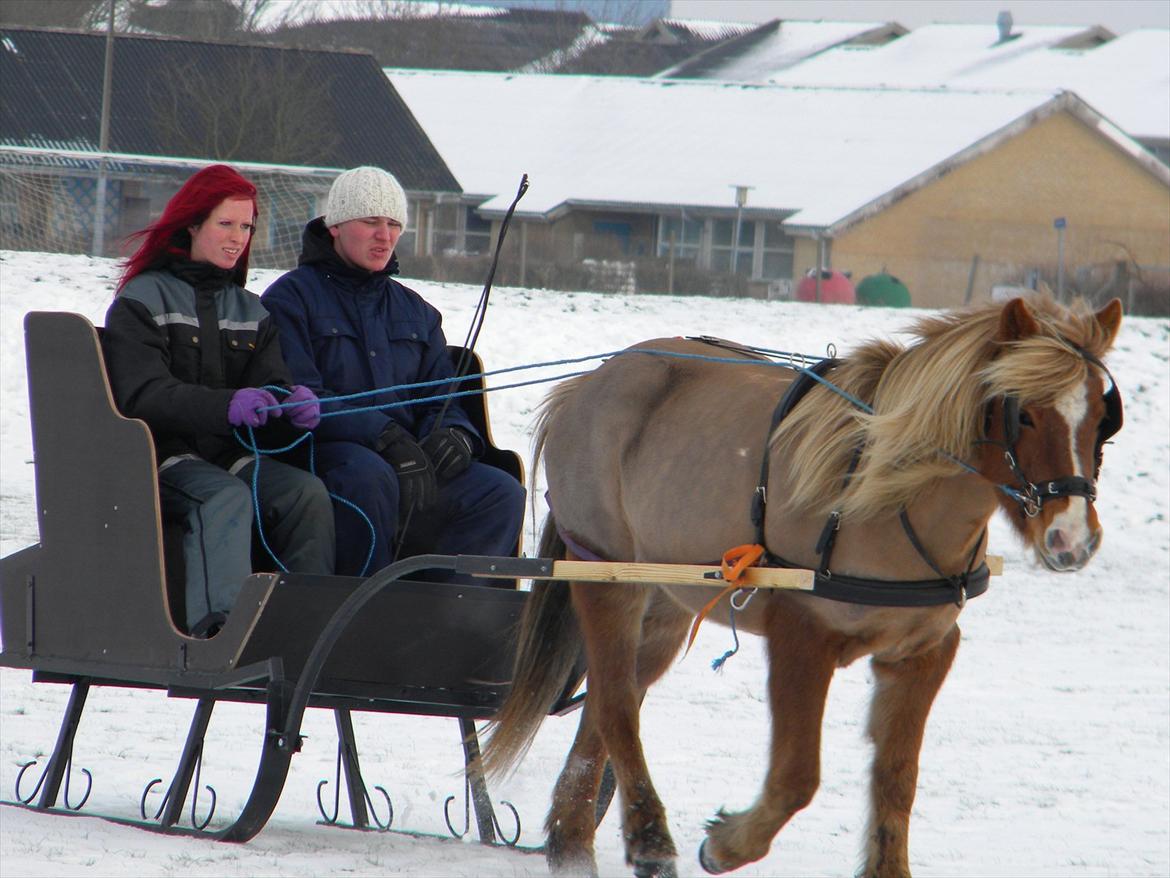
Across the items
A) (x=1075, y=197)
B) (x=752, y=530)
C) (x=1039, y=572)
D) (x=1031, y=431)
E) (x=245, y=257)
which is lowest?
(x=1039, y=572)

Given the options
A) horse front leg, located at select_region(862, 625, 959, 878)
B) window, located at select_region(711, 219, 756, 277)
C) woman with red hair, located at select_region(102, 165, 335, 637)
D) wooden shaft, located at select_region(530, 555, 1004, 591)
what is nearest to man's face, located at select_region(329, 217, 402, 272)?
woman with red hair, located at select_region(102, 165, 335, 637)

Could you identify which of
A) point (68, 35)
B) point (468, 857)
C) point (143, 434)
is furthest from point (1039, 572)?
point (68, 35)

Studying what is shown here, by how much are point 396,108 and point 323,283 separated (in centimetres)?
2226

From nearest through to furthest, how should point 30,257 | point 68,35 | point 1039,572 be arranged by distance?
point 1039,572 → point 30,257 → point 68,35

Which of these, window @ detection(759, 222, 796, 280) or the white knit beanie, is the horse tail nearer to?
the white knit beanie

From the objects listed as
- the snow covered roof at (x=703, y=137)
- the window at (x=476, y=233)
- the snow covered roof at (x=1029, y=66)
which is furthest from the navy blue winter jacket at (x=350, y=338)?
the snow covered roof at (x=1029, y=66)

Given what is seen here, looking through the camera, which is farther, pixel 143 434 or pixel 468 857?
pixel 468 857

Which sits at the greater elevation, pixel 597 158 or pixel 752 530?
pixel 597 158

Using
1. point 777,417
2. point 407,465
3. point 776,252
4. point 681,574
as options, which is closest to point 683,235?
point 776,252

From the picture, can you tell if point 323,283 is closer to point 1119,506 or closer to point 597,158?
point 1119,506

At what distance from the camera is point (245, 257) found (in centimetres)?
436

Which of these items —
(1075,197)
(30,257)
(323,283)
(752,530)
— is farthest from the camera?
(1075,197)

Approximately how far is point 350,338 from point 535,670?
1.09m

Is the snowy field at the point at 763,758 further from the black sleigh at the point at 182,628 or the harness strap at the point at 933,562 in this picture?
the harness strap at the point at 933,562
